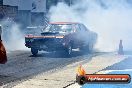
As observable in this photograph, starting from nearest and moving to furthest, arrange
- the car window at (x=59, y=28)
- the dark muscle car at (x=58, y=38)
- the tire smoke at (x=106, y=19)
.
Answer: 1. the dark muscle car at (x=58, y=38)
2. the car window at (x=59, y=28)
3. the tire smoke at (x=106, y=19)

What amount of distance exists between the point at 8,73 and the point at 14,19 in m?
21.2

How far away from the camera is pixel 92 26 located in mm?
26875

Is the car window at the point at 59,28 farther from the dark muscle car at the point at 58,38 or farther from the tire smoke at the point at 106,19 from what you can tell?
the tire smoke at the point at 106,19

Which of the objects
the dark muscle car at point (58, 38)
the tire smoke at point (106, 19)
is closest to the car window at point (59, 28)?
the dark muscle car at point (58, 38)

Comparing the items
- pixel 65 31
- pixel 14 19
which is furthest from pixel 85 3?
pixel 65 31

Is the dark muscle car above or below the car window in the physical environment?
below

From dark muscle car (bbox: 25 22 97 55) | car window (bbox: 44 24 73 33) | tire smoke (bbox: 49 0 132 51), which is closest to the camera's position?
dark muscle car (bbox: 25 22 97 55)

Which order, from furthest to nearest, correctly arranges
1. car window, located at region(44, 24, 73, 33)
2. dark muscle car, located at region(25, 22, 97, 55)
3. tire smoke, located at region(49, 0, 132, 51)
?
tire smoke, located at region(49, 0, 132, 51)
car window, located at region(44, 24, 73, 33)
dark muscle car, located at region(25, 22, 97, 55)

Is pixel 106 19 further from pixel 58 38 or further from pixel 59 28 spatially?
pixel 58 38

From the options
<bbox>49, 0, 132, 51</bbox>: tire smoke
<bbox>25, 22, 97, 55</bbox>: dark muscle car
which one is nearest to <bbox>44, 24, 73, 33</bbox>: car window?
<bbox>25, 22, 97, 55</bbox>: dark muscle car

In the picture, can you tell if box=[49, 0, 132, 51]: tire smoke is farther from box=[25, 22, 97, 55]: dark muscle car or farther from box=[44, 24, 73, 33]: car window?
box=[44, 24, 73, 33]: car window

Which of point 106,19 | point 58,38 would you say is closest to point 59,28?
point 58,38

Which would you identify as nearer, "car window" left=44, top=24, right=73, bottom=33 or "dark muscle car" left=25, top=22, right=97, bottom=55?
"dark muscle car" left=25, top=22, right=97, bottom=55

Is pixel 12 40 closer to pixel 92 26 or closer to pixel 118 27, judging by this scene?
pixel 92 26
